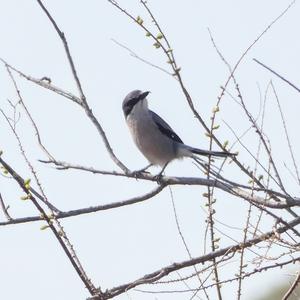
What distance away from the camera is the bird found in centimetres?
782

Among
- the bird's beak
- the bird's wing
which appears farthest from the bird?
the bird's beak

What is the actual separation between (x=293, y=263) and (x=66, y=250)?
1085 mm

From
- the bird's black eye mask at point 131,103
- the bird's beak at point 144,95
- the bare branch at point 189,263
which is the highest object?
the bird's beak at point 144,95

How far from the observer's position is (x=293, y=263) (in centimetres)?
424

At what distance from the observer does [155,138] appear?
789 centimetres

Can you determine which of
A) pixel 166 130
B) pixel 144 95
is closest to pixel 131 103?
pixel 144 95

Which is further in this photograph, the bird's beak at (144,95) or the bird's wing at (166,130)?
the bird's beak at (144,95)

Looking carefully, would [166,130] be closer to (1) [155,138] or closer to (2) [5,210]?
(1) [155,138]

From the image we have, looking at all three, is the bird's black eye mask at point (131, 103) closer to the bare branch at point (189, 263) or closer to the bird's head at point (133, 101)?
the bird's head at point (133, 101)

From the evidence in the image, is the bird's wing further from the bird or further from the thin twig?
the thin twig

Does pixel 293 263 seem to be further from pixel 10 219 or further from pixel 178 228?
pixel 10 219

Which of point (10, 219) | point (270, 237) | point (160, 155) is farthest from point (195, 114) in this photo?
point (160, 155)

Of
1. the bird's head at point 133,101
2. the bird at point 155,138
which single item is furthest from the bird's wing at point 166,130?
the bird's head at point 133,101

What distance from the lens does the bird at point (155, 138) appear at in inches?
308
